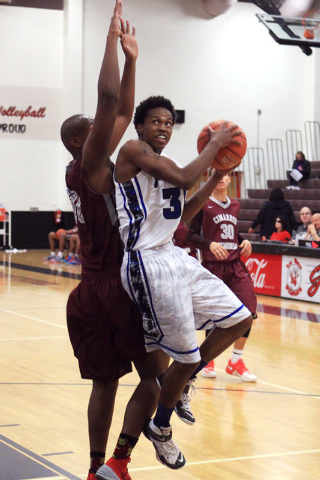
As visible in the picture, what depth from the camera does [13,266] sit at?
1375 cm

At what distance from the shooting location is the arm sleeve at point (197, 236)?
5.22 meters

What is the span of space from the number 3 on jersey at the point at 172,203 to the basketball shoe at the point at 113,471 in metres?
1.05

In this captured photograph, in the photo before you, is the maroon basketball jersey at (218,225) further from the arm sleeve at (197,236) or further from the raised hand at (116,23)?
the raised hand at (116,23)

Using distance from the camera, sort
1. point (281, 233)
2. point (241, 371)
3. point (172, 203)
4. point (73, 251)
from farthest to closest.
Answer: point (73, 251), point (281, 233), point (241, 371), point (172, 203)

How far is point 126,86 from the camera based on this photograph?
10.5 ft

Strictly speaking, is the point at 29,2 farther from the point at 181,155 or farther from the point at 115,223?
the point at 115,223

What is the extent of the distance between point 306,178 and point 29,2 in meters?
8.02

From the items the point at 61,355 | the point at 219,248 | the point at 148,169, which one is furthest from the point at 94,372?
the point at 61,355

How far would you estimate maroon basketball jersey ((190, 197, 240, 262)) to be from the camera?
18.0 feet

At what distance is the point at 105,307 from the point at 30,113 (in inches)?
596

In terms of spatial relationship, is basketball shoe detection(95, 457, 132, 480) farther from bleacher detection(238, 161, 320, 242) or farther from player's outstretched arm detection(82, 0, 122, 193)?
bleacher detection(238, 161, 320, 242)

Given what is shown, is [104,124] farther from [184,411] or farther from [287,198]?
[287,198]

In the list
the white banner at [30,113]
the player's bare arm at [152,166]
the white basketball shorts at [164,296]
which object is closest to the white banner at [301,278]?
the white basketball shorts at [164,296]

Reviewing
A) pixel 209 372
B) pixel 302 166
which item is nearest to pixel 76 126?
pixel 209 372
